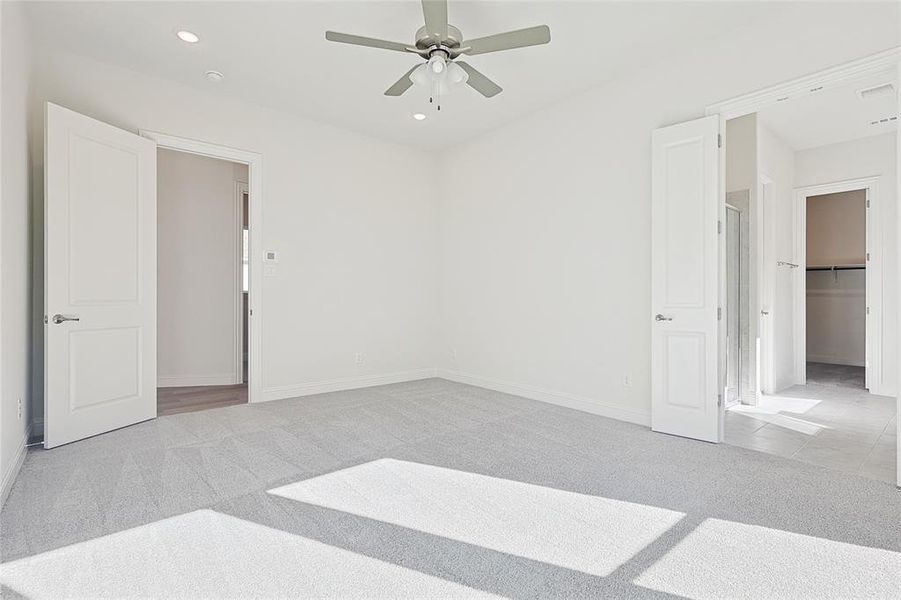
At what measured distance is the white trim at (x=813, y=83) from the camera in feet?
8.82

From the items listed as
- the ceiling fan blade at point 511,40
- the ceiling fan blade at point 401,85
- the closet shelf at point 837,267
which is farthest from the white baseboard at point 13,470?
the closet shelf at point 837,267

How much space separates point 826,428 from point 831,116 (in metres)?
3.11

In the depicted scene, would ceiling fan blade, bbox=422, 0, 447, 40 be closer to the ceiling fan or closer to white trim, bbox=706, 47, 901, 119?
the ceiling fan

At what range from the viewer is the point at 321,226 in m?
4.97

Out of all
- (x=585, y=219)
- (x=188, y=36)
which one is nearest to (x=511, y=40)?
(x=585, y=219)

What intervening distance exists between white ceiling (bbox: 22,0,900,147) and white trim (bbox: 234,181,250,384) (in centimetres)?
162

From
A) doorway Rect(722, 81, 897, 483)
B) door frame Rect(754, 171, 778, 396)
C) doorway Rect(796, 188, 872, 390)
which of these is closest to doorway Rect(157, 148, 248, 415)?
doorway Rect(722, 81, 897, 483)

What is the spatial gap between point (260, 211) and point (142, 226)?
105cm

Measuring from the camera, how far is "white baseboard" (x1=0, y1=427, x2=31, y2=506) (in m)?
2.31

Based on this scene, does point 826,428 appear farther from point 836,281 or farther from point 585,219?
point 836,281

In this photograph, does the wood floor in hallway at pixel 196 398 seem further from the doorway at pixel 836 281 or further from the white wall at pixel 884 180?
the doorway at pixel 836 281

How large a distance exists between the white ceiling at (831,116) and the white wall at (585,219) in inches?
49.6

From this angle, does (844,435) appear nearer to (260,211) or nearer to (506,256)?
(506,256)

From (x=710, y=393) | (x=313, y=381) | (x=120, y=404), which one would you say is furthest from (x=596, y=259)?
(x=120, y=404)
